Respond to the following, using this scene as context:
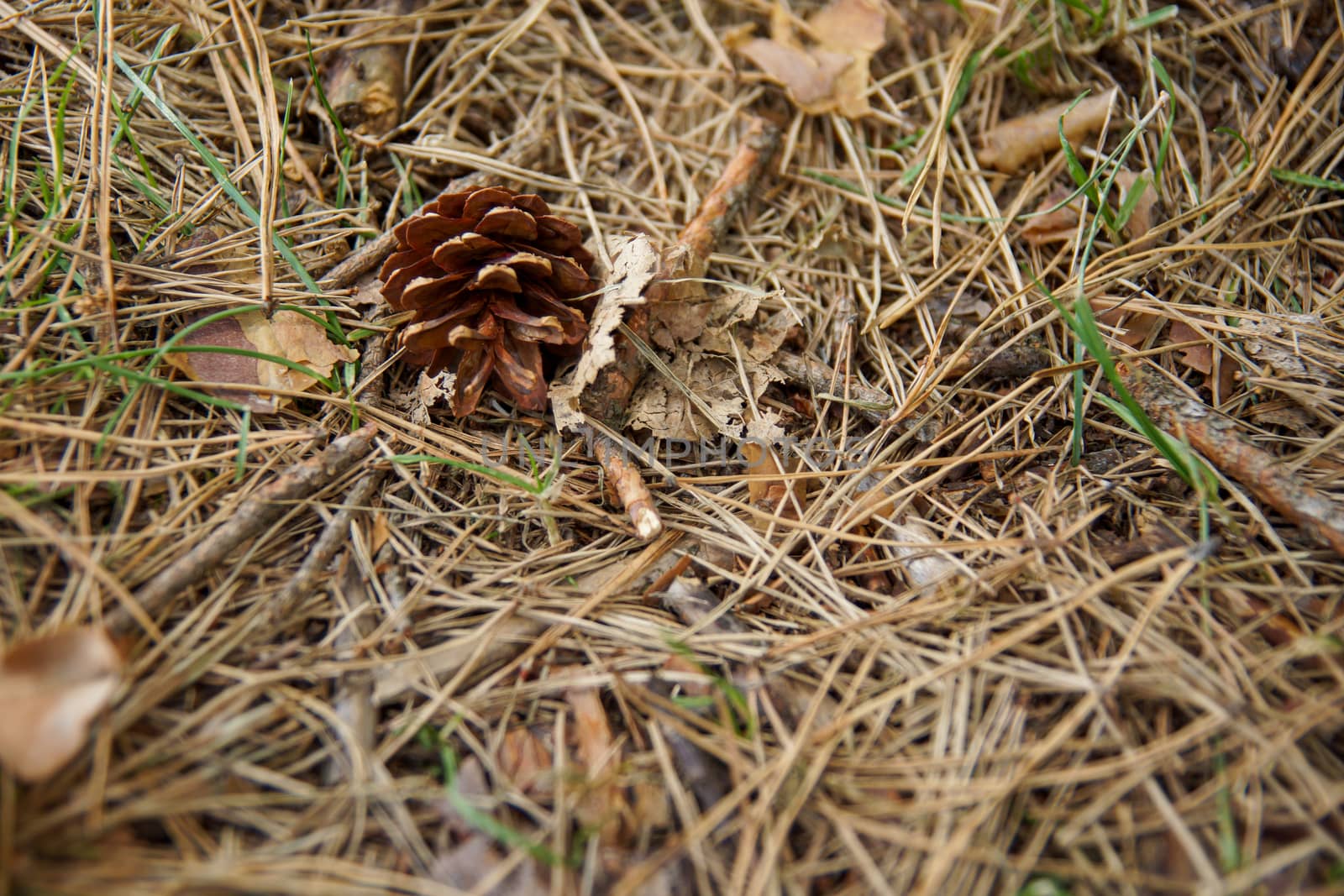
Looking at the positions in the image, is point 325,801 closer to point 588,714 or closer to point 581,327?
point 588,714


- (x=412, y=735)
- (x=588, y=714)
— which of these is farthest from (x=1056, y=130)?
(x=412, y=735)

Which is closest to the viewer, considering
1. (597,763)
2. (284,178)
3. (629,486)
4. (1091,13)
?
(597,763)

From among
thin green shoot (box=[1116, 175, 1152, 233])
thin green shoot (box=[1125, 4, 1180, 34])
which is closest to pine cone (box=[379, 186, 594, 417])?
thin green shoot (box=[1116, 175, 1152, 233])

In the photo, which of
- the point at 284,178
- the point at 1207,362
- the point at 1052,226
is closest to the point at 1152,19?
the point at 1052,226

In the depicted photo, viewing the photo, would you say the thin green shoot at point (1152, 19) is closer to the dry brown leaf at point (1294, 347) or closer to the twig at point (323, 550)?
the dry brown leaf at point (1294, 347)

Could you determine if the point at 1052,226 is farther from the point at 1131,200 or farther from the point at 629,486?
the point at 629,486

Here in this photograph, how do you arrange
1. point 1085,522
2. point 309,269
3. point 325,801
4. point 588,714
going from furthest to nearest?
point 309,269, point 1085,522, point 588,714, point 325,801

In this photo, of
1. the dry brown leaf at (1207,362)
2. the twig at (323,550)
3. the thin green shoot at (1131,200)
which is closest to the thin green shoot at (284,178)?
the twig at (323,550)
